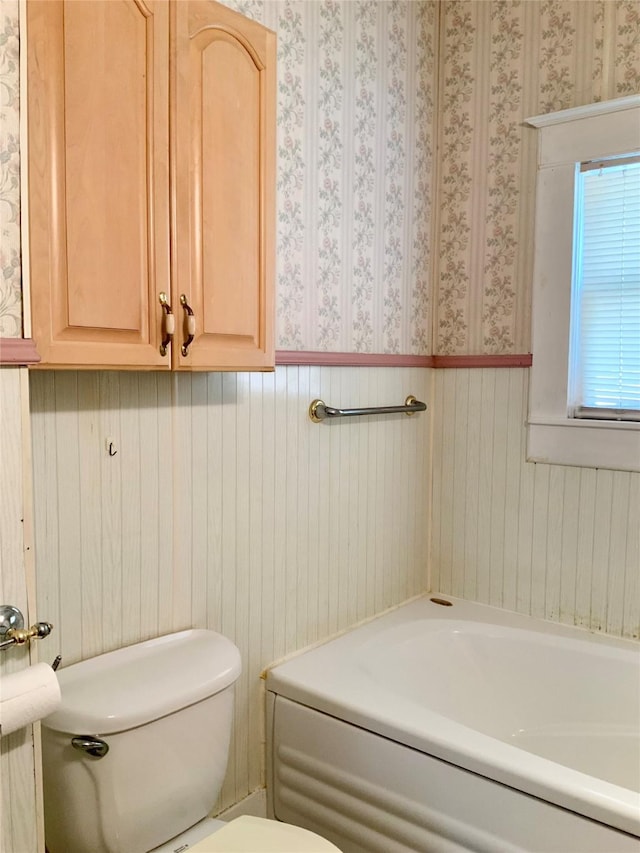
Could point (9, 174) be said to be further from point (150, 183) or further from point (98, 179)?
point (150, 183)

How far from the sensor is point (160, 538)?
5.13 ft

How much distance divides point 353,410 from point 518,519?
73 centimetres

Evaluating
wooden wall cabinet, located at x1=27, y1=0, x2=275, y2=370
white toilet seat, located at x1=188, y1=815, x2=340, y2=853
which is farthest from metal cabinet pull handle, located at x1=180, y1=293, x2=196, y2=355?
white toilet seat, located at x1=188, y1=815, x2=340, y2=853

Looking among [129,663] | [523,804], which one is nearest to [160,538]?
[129,663]

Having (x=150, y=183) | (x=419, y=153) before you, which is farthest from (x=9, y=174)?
(x=419, y=153)

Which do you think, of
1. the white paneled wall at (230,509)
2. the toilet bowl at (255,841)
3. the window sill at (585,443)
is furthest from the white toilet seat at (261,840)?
the window sill at (585,443)

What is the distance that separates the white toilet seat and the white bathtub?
30 centimetres

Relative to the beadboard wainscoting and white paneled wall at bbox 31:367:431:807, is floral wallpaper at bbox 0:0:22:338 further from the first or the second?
white paneled wall at bbox 31:367:431:807

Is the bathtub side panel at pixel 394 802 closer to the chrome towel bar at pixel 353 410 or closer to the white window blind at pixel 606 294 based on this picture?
the chrome towel bar at pixel 353 410

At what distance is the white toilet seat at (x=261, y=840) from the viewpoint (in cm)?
128

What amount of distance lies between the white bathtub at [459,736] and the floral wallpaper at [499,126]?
3.19 ft

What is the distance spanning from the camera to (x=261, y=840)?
4.28 feet

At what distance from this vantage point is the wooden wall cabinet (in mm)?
1092

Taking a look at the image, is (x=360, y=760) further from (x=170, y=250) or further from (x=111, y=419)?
(x=170, y=250)
